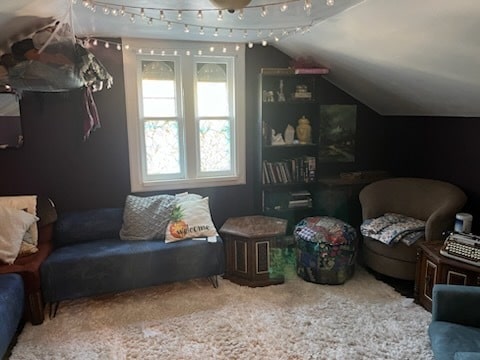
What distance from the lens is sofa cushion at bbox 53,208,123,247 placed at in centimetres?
331

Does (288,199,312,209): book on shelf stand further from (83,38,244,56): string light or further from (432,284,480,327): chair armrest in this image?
(432,284,480,327): chair armrest

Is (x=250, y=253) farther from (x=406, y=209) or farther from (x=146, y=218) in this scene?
(x=406, y=209)

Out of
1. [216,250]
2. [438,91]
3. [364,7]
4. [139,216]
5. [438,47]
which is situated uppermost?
[364,7]

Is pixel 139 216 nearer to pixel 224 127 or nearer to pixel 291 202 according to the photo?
pixel 224 127

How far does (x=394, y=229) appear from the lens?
3.33 meters

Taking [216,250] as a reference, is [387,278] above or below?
below

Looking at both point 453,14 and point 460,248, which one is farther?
point 460,248

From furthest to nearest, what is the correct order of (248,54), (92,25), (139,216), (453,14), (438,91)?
(248,54), (139,216), (438,91), (92,25), (453,14)

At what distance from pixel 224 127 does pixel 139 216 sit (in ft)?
4.45

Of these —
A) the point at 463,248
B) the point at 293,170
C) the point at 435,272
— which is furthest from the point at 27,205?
the point at 463,248

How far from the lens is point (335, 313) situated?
2900mm

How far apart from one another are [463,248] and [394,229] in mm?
661

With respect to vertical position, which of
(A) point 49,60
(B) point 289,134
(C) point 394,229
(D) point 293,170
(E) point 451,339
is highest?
(A) point 49,60

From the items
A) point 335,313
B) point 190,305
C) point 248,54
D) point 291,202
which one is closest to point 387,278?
point 335,313
